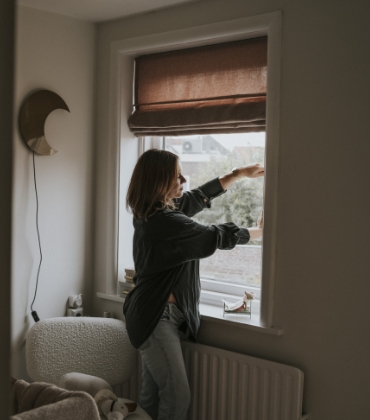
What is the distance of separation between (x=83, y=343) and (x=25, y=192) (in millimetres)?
792

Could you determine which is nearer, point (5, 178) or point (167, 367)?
point (5, 178)

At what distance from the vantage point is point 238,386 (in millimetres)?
2213

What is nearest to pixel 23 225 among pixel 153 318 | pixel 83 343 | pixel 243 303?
pixel 83 343

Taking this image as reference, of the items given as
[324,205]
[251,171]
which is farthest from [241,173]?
[324,205]

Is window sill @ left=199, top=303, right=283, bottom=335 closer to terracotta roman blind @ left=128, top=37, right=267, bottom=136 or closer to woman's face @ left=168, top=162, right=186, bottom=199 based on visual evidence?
woman's face @ left=168, top=162, right=186, bottom=199

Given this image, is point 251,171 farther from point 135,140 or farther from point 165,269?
point 135,140

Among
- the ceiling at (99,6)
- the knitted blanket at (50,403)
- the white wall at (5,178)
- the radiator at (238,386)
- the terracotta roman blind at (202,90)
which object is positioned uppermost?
the ceiling at (99,6)

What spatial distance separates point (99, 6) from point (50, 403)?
6.05 feet

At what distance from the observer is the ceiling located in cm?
238

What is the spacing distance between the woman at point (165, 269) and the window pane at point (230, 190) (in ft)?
0.57

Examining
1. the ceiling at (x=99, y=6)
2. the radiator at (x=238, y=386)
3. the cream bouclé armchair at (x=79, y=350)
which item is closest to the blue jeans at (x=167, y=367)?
the radiator at (x=238, y=386)

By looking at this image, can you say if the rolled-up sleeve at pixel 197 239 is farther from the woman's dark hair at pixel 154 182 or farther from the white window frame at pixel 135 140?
the white window frame at pixel 135 140

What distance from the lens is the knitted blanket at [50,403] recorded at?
153 centimetres

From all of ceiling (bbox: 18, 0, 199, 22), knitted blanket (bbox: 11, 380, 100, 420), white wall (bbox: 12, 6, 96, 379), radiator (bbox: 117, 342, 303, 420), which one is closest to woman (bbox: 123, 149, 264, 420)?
radiator (bbox: 117, 342, 303, 420)
